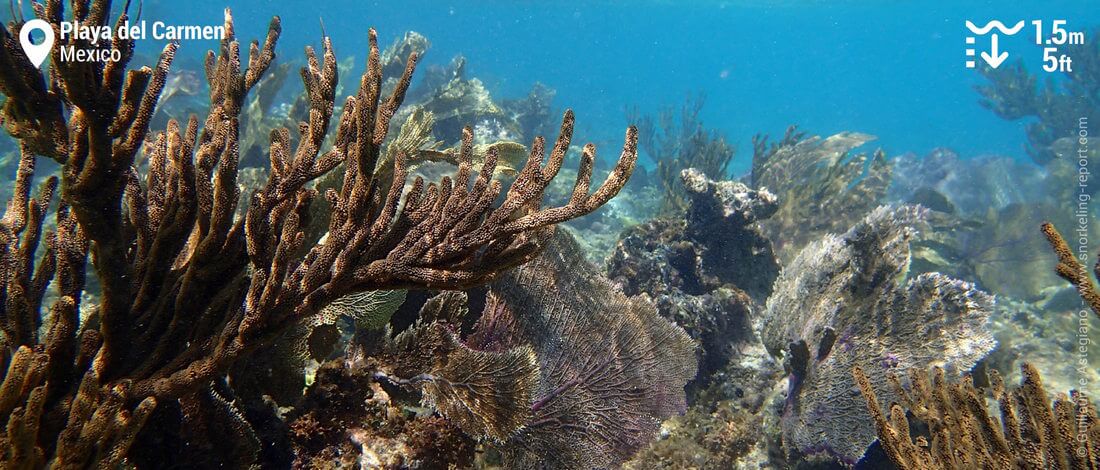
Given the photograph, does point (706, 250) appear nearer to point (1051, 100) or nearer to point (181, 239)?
point (181, 239)

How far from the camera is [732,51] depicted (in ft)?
432

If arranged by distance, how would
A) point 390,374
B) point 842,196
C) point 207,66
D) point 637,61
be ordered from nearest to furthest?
point 207,66, point 390,374, point 842,196, point 637,61

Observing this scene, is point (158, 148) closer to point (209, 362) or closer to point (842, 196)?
point (209, 362)

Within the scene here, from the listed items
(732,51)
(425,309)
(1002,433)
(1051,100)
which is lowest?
(1002,433)

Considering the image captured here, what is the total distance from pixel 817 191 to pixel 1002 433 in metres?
8.46

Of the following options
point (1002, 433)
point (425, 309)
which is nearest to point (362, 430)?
point (425, 309)

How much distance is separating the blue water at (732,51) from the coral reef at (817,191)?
24.6 m

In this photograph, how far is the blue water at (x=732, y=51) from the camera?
65.3m

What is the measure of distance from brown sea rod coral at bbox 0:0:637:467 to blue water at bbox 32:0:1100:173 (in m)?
34.6

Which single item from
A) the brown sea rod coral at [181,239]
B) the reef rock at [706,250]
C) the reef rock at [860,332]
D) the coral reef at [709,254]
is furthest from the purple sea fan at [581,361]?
the reef rock at [706,250]

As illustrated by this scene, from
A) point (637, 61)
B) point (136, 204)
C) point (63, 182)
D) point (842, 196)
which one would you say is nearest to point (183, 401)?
point (136, 204)

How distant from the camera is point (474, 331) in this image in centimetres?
340

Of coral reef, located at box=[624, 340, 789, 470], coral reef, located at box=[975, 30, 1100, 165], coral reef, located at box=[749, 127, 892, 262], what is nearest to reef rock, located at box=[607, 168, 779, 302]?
coral reef, located at box=[624, 340, 789, 470]

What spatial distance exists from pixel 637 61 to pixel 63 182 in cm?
13758
